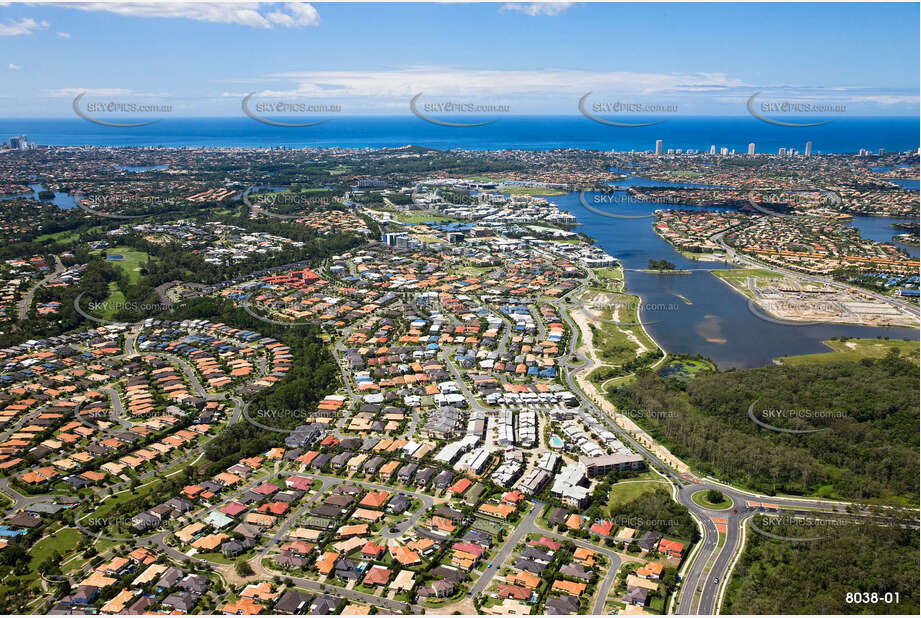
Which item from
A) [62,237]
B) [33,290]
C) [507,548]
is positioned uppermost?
[62,237]

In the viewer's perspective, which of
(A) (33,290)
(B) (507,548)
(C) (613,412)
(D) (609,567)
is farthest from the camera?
(A) (33,290)

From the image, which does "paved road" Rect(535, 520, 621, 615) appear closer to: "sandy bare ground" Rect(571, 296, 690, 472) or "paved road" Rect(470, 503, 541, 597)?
"paved road" Rect(470, 503, 541, 597)

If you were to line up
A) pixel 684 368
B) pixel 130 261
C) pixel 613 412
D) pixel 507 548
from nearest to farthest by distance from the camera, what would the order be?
pixel 507 548
pixel 613 412
pixel 684 368
pixel 130 261

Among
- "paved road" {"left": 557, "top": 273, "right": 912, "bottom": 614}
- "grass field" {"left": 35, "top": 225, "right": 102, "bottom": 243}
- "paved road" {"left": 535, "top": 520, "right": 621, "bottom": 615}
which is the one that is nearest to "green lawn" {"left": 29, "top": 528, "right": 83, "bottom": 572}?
"paved road" {"left": 535, "top": 520, "right": 621, "bottom": 615}

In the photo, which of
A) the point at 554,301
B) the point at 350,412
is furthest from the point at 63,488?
the point at 554,301

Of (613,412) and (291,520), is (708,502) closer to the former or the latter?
(613,412)

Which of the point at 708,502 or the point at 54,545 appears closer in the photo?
the point at 54,545

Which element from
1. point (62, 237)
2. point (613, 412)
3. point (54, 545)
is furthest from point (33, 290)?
point (613, 412)

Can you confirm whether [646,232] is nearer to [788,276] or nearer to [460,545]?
[788,276]
